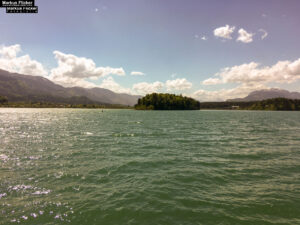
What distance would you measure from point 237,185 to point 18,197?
1624 centimetres

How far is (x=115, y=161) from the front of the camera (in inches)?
752

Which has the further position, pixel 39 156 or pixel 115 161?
pixel 39 156

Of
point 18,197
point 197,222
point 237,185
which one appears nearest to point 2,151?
point 18,197

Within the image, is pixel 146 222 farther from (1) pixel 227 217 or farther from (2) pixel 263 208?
(2) pixel 263 208

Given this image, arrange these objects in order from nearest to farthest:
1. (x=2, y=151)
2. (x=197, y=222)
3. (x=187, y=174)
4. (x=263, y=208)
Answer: (x=197, y=222) → (x=263, y=208) → (x=187, y=174) → (x=2, y=151)

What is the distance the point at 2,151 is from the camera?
23016 millimetres

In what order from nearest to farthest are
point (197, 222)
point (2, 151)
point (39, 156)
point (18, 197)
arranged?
point (197, 222) < point (18, 197) < point (39, 156) < point (2, 151)

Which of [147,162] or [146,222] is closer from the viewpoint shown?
[146,222]

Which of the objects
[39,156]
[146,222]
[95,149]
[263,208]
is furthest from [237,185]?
[39,156]

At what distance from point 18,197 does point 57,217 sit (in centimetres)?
426

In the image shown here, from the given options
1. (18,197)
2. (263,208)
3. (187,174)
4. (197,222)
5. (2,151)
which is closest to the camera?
(197,222)

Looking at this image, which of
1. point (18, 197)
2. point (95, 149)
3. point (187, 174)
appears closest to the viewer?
point (18, 197)

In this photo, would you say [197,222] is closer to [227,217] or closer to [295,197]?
[227,217]

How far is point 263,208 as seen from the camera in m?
10.2
